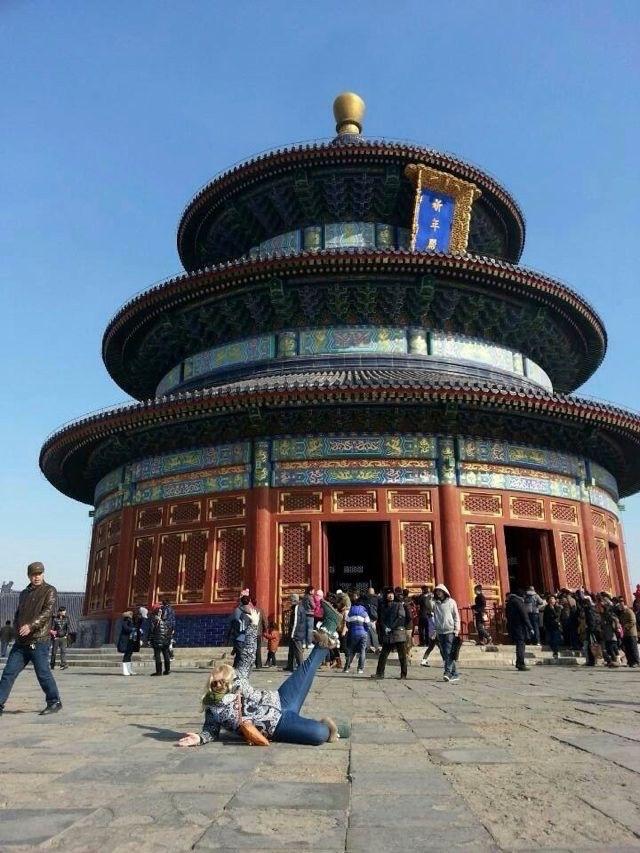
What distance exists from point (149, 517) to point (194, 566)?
91.2 inches

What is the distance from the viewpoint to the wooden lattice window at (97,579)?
2127 centimetres

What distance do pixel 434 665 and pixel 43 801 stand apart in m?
12.2

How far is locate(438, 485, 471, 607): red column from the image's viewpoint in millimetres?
16844

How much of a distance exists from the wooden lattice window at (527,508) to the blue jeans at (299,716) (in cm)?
1369

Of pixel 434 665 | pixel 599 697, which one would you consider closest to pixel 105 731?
pixel 599 697

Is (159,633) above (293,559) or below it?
below

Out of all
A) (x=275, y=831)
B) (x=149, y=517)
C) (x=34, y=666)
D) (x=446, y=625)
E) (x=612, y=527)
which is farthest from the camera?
(x=612, y=527)

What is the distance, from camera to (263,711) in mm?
5293

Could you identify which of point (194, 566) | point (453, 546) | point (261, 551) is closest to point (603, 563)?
point (453, 546)

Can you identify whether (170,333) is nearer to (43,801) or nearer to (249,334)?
(249,334)

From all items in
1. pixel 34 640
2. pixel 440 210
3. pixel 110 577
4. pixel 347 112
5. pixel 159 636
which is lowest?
pixel 34 640

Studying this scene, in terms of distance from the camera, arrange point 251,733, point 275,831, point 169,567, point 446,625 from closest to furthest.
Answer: point 275,831, point 251,733, point 446,625, point 169,567

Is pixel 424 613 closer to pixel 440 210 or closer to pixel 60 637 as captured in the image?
pixel 60 637

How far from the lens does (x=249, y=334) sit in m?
21.4
